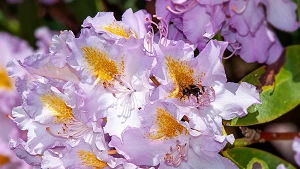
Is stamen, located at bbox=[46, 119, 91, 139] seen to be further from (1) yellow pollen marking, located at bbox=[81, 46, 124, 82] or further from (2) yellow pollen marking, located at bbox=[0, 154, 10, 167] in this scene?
(2) yellow pollen marking, located at bbox=[0, 154, 10, 167]

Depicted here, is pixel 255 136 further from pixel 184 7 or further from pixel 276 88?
pixel 184 7

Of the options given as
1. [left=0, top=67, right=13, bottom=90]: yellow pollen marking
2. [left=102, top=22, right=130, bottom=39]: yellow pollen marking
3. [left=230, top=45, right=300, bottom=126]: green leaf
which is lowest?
[left=0, top=67, right=13, bottom=90]: yellow pollen marking

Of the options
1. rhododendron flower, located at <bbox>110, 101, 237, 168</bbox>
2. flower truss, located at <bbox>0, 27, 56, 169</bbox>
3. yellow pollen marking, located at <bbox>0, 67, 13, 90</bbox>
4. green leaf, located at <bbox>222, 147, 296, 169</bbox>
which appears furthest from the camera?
yellow pollen marking, located at <bbox>0, 67, 13, 90</bbox>

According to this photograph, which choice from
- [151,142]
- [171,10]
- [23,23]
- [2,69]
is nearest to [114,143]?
[151,142]

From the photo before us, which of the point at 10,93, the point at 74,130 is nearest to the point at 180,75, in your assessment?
the point at 74,130

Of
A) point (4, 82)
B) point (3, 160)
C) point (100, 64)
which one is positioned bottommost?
point (3, 160)

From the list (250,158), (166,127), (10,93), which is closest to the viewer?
(166,127)

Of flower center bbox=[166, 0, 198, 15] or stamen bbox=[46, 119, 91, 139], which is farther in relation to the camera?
flower center bbox=[166, 0, 198, 15]

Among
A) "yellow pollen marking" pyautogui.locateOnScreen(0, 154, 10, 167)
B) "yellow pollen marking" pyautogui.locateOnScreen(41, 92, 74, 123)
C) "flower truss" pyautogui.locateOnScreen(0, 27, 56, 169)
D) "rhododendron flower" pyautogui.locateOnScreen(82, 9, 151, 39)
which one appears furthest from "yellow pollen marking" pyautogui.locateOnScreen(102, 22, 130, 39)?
"yellow pollen marking" pyautogui.locateOnScreen(0, 154, 10, 167)
